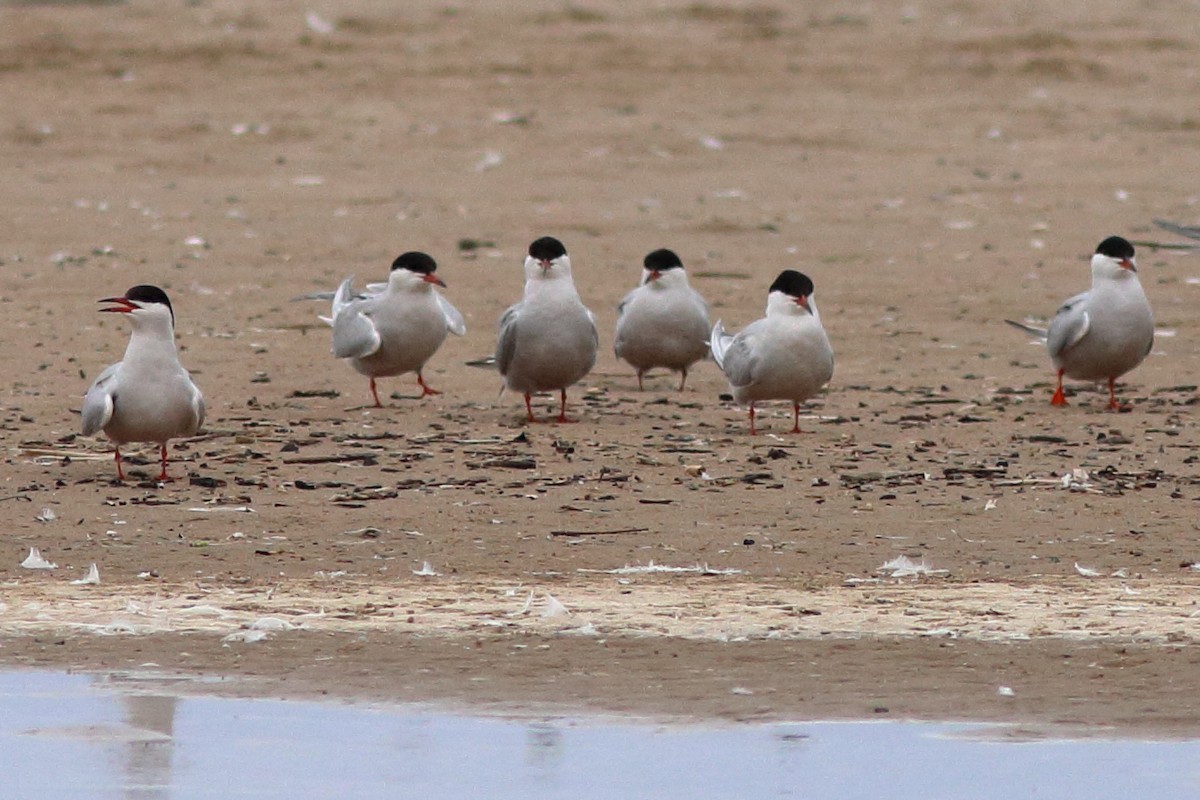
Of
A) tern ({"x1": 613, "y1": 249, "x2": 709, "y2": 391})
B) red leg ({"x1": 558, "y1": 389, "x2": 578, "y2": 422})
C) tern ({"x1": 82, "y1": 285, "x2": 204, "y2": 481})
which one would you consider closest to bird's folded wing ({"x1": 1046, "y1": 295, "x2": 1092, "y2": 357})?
tern ({"x1": 613, "y1": 249, "x2": 709, "y2": 391})

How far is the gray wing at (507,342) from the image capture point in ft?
33.4

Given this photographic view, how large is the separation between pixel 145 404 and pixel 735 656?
302 cm

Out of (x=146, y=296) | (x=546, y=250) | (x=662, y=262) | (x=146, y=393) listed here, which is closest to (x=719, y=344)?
(x=662, y=262)

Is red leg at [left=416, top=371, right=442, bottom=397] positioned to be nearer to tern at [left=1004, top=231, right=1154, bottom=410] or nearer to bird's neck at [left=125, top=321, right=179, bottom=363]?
bird's neck at [left=125, top=321, right=179, bottom=363]

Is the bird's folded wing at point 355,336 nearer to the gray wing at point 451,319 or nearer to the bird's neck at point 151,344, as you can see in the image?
the gray wing at point 451,319

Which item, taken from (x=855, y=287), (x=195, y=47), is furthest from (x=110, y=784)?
(x=195, y=47)

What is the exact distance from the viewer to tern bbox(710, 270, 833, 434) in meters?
9.70

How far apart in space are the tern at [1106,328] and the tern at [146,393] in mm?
4194

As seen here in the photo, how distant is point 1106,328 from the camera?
1066 centimetres

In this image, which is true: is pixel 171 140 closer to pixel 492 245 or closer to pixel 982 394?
pixel 492 245

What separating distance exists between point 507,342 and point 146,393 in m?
2.26

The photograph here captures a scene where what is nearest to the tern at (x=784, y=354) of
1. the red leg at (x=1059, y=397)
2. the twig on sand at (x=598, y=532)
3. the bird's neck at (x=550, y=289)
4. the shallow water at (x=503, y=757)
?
the bird's neck at (x=550, y=289)

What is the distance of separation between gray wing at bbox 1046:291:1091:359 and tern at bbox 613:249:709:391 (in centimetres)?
160

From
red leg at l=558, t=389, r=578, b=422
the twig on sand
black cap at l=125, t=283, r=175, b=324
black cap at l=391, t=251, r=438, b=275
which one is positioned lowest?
the twig on sand
